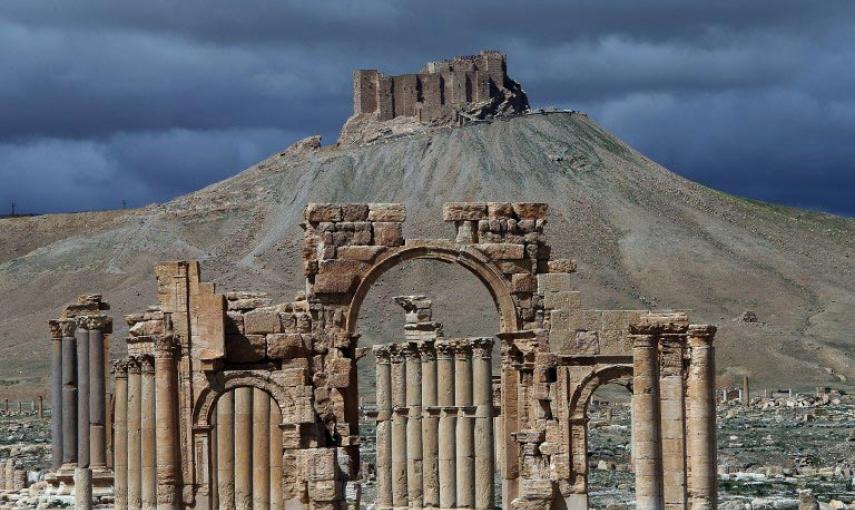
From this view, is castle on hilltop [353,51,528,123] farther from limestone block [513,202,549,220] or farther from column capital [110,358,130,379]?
column capital [110,358,130,379]

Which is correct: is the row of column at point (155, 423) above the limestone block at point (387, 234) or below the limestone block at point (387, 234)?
below

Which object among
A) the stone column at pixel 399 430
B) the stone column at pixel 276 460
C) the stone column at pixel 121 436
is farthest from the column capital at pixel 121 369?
the stone column at pixel 399 430

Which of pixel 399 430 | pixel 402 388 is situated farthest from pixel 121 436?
pixel 402 388

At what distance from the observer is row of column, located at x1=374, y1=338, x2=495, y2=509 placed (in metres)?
42.1

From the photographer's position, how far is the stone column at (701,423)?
3166 cm

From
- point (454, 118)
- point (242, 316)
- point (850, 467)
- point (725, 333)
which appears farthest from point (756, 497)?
point (454, 118)

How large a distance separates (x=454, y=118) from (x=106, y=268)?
28.6 m

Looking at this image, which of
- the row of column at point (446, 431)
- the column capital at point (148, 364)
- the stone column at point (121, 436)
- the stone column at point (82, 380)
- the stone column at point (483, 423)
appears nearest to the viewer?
the column capital at point (148, 364)

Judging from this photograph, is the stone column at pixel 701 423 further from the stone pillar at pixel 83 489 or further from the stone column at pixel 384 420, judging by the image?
the stone column at pixel 384 420

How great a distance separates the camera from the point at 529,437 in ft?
119

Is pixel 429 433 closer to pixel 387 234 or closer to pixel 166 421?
pixel 387 234

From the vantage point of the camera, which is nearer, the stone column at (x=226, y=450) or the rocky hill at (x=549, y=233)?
the stone column at (x=226, y=450)

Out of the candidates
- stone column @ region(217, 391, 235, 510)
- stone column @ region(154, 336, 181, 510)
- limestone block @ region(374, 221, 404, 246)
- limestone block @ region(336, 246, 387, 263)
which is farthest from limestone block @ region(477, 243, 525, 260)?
stone column @ region(154, 336, 181, 510)

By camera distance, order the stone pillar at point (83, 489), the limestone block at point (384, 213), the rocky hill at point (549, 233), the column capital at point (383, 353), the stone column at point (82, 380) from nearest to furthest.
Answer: the stone pillar at point (83, 489) < the limestone block at point (384, 213) < the stone column at point (82, 380) < the column capital at point (383, 353) < the rocky hill at point (549, 233)
